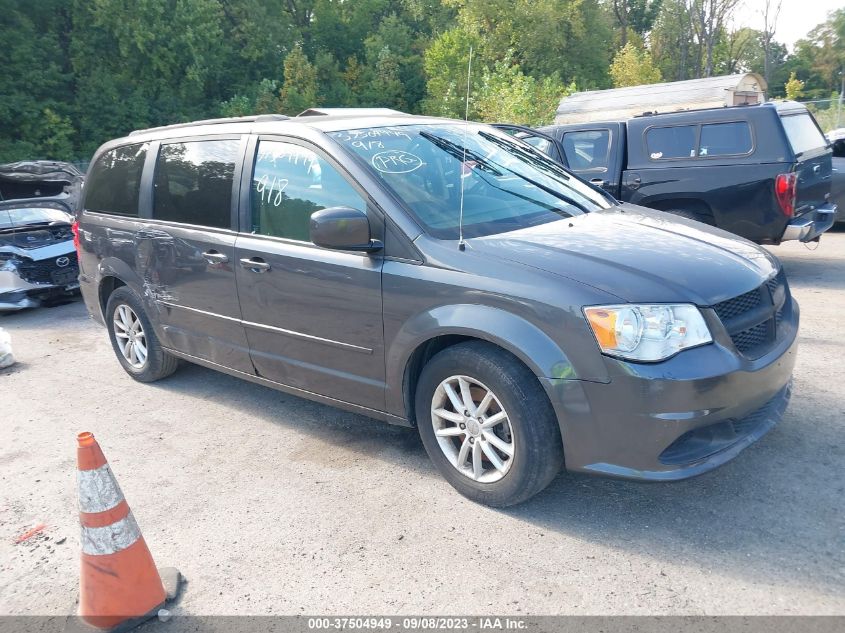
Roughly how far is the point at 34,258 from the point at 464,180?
687 cm

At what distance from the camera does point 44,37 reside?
2947cm

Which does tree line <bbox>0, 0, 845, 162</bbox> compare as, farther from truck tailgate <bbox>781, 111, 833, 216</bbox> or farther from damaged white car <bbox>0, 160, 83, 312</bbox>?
damaged white car <bbox>0, 160, 83, 312</bbox>

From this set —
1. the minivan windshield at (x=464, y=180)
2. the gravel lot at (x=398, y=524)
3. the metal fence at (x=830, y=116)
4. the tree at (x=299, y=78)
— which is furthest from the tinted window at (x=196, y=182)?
the tree at (x=299, y=78)

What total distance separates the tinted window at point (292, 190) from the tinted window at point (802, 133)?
5605mm

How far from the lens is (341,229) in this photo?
3391 mm

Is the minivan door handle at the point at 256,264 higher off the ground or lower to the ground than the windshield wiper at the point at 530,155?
lower

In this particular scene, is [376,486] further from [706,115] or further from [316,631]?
[706,115]

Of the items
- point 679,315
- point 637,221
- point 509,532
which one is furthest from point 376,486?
point 637,221

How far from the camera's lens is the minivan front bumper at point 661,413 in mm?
2811

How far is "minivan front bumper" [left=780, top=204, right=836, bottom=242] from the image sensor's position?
7211 millimetres

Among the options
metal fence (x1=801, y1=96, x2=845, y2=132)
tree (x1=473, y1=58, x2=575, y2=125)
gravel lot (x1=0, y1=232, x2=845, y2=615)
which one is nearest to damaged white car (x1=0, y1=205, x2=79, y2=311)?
gravel lot (x1=0, y1=232, x2=845, y2=615)

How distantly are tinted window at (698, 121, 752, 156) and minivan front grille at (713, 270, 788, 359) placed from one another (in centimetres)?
462

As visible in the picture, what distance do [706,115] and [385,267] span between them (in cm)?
579

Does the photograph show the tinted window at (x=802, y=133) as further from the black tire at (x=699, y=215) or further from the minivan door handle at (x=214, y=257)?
the minivan door handle at (x=214, y=257)
